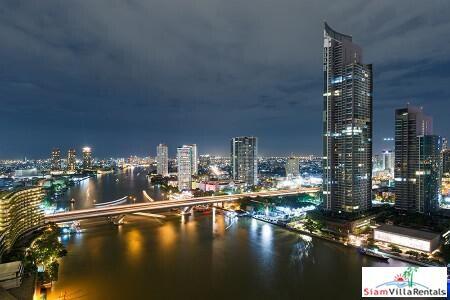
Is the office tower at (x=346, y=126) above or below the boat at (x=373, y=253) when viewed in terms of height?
above

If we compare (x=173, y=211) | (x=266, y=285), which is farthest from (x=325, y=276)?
(x=173, y=211)

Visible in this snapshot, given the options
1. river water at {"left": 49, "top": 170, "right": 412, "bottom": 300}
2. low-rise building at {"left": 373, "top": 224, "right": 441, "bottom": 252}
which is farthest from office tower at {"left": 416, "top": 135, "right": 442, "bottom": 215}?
river water at {"left": 49, "top": 170, "right": 412, "bottom": 300}

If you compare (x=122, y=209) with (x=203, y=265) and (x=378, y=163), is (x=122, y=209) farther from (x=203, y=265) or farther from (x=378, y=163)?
(x=378, y=163)

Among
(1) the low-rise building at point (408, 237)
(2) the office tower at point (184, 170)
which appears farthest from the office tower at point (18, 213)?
(2) the office tower at point (184, 170)

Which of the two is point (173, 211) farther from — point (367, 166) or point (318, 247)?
point (367, 166)

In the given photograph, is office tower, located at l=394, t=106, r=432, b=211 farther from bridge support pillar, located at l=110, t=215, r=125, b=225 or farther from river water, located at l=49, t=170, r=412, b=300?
bridge support pillar, located at l=110, t=215, r=125, b=225

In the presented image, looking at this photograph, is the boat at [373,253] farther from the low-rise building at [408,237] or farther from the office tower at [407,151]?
the office tower at [407,151]

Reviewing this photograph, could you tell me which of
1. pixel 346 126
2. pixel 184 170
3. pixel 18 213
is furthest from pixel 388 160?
pixel 18 213
